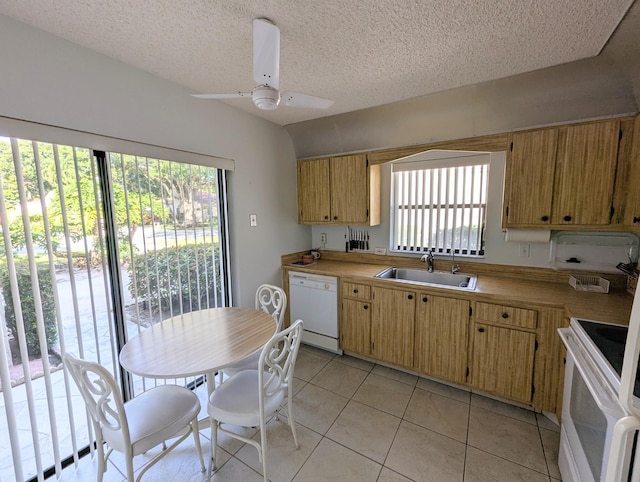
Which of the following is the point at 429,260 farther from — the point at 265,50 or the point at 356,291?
the point at 265,50

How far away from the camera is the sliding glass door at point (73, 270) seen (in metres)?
1.36

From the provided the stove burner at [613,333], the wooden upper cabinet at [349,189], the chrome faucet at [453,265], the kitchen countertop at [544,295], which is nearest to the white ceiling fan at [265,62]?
the wooden upper cabinet at [349,189]

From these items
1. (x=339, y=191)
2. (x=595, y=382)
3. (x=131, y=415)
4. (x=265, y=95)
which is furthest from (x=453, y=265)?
(x=131, y=415)

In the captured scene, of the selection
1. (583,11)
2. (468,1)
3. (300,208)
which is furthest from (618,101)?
(300,208)

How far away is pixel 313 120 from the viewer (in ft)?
9.52

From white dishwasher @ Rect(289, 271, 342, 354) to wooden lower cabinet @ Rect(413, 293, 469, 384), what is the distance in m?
0.83

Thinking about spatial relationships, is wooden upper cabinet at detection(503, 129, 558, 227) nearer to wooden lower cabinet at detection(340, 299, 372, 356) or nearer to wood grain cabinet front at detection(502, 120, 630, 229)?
wood grain cabinet front at detection(502, 120, 630, 229)

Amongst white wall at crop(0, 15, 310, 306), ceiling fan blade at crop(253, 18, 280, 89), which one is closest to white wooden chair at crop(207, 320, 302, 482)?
white wall at crop(0, 15, 310, 306)

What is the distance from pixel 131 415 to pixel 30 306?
802 mm

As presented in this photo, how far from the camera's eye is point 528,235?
2.23 metres

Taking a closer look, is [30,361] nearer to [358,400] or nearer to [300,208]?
[358,400]

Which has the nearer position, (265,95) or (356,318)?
(265,95)

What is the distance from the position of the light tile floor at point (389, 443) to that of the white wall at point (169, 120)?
125 cm

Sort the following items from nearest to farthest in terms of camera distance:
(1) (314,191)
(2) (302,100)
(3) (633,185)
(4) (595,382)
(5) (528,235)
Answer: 1. (4) (595,382)
2. (2) (302,100)
3. (3) (633,185)
4. (5) (528,235)
5. (1) (314,191)
